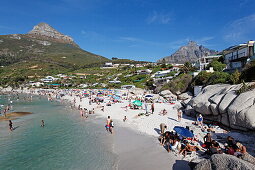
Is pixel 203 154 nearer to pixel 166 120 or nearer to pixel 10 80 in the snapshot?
pixel 166 120

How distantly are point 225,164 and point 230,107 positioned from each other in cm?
651

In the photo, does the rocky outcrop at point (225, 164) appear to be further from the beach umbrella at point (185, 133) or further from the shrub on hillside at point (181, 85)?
the shrub on hillside at point (181, 85)

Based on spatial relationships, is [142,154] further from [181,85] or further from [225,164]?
[181,85]

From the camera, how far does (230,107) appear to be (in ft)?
33.6

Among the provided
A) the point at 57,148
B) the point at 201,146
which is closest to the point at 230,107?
the point at 201,146

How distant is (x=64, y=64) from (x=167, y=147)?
11866cm

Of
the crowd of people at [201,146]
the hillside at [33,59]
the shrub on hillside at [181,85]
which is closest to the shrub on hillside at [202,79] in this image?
the shrub on hillside at [181,85]

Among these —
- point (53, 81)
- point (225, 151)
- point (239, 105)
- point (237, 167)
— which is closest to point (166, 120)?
point (239, 105)

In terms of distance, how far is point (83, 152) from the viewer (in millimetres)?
9383

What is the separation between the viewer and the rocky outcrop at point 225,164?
4.58 m

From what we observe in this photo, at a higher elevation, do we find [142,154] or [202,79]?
[202,79]

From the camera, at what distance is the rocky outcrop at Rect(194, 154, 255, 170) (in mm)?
4582

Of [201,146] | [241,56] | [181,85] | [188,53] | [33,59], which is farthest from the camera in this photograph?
[188,53]

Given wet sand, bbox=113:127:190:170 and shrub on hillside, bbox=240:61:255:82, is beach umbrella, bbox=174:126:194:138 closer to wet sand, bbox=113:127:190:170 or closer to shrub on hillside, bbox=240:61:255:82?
wet sand, bbox=113:127:190:170
